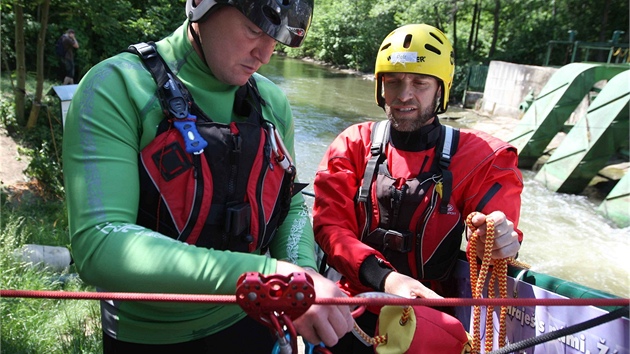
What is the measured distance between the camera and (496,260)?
A: 7.02 feet

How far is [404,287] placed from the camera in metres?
2.16

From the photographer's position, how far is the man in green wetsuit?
1.25 m

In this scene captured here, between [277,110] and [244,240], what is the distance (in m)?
0.54

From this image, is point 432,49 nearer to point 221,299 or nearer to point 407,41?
point 407,41

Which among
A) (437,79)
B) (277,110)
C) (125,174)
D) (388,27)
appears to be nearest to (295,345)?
(125,174)

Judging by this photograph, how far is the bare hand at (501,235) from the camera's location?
2.08 meters

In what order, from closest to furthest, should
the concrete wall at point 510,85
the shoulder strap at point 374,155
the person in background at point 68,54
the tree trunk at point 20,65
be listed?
1. the shoulder strap at point 374,155
2. the tree trunk at point 20,65
3. the person in background at point 68,54
4. the concrete wall at point 510,85

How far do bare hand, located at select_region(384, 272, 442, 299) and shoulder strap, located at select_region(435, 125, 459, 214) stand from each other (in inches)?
16.0

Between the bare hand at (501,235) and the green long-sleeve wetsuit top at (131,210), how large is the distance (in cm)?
110

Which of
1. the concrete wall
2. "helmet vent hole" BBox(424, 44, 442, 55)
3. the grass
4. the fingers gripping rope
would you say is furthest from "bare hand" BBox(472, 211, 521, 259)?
the concrete wall

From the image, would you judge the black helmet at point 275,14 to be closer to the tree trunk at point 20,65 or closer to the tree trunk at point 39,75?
the tree trunk at point 20,65

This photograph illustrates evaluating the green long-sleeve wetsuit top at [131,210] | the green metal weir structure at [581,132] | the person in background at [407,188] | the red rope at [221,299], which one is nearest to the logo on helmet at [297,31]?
the green long-sleeve wetsuit top at [131,210]

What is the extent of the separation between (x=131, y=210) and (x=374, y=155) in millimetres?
1477

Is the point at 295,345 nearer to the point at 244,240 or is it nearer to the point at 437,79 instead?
the point at 244,240
